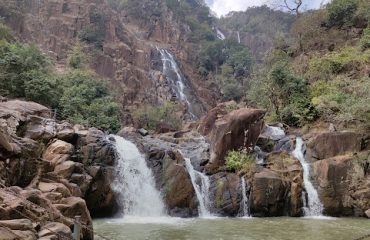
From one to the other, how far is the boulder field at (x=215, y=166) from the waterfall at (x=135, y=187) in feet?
1.39

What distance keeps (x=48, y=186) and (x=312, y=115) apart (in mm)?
19434

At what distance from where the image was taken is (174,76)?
50.7m

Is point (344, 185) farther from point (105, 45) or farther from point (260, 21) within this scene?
point (260, 21)

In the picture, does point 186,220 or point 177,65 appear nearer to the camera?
point 186,220

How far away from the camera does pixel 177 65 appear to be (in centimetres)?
5353

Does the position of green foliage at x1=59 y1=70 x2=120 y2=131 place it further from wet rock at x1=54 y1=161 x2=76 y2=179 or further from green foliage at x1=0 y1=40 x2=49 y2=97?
wet rock at x1=54 y1=161 x2=76 y2=179

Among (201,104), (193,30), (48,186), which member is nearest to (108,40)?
(201,104)

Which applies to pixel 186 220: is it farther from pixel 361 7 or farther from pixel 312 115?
pixel 361 7

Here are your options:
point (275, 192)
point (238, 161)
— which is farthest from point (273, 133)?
point (275, 192)

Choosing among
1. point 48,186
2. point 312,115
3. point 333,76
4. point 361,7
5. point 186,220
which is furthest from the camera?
point 361,7

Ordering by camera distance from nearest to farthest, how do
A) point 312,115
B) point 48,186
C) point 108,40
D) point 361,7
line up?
point 48,186 → point 312,115 → point 361,7 → point 108,40

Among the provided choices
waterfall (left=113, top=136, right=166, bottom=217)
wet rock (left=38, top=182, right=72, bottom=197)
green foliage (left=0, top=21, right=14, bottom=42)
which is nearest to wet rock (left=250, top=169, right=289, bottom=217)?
A: waterfall (left=113, top=136, right=166, bottom=217)

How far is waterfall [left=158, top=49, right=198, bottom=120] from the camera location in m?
48.1

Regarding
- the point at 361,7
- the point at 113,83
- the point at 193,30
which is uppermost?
the point at 193,30
